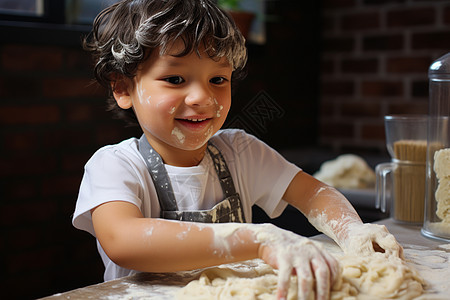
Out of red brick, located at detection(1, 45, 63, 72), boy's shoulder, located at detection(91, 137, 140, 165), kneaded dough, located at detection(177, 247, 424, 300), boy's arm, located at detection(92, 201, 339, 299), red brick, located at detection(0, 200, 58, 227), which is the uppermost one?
red brick, located at detection(1, 45, 63, 72)

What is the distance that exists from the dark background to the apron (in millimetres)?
175

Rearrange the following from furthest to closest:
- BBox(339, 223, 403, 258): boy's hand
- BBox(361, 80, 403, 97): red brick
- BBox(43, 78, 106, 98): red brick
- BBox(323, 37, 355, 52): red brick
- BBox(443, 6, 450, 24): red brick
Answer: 1. BBox(323, 37, 355, 52): red brick
2. BBox(361, 80, 403, 97): red brick
3. BBox(443, 6, 450, 24): red brick
4. BBox(43, 78, 106, 98): red brick
5. BBox(339, 223, 403, 258): boy's hand

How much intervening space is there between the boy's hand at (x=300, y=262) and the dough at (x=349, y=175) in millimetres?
1202

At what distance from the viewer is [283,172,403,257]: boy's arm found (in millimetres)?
891

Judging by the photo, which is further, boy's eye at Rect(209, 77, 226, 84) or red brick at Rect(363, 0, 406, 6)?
red brick at Rect(363, 0, 406, 6)

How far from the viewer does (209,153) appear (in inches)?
44.7

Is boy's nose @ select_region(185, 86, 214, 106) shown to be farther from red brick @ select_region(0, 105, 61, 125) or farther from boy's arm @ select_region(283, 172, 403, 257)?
red brick @ select_region(0, 105, 61, 125)

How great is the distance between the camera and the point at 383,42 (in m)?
2.61

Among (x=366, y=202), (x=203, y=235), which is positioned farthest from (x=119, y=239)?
(x=366, y=202)

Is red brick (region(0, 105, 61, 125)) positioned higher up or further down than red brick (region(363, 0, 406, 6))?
further down

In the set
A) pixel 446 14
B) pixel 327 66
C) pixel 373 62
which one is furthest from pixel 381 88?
pixel 446 14

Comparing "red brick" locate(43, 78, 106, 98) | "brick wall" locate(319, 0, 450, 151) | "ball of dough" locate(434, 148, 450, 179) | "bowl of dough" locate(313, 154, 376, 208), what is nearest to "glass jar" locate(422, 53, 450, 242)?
"ball of dough" locate(434, 148, 450, 179)

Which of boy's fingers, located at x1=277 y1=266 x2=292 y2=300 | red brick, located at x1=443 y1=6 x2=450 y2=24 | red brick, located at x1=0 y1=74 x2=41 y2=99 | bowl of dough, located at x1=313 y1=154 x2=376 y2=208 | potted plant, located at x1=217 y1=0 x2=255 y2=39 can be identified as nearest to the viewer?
boy's fingers, located at x1=277 y1=266 x2=292 y2=300

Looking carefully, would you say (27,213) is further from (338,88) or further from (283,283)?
(338,88)
